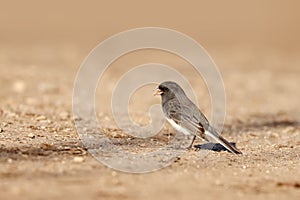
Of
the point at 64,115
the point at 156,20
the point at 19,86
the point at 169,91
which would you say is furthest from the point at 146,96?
the point at 156,20

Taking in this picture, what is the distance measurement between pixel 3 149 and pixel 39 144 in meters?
0.53

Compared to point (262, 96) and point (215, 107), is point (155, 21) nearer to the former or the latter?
point (262, 96)

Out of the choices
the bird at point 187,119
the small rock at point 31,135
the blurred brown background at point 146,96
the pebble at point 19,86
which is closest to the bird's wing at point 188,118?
the bird at point 187,119

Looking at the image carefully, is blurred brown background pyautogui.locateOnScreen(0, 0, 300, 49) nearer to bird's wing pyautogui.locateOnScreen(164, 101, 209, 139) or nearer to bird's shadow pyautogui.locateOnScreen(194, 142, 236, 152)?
bird's shadow pyautogui.locateOnScreen(194, 142, 236, 152)

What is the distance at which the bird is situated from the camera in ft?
27.8

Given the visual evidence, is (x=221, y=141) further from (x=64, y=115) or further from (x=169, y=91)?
(x=64, y=115)

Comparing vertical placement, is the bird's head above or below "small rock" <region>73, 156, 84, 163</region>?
above

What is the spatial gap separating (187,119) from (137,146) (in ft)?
2.25

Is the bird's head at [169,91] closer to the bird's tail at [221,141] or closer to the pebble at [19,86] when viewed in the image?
A: the bird's tail at [221,141]

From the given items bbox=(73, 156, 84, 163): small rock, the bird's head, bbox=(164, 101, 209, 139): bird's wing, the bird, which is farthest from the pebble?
bbox=(73, 156, 84, 163): small rock

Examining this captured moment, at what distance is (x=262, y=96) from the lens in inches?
582

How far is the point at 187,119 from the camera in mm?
8562

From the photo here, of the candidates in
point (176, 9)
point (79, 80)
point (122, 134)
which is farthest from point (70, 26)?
point (122, 134)

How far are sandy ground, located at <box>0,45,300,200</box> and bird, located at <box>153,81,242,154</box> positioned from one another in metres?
0.21
